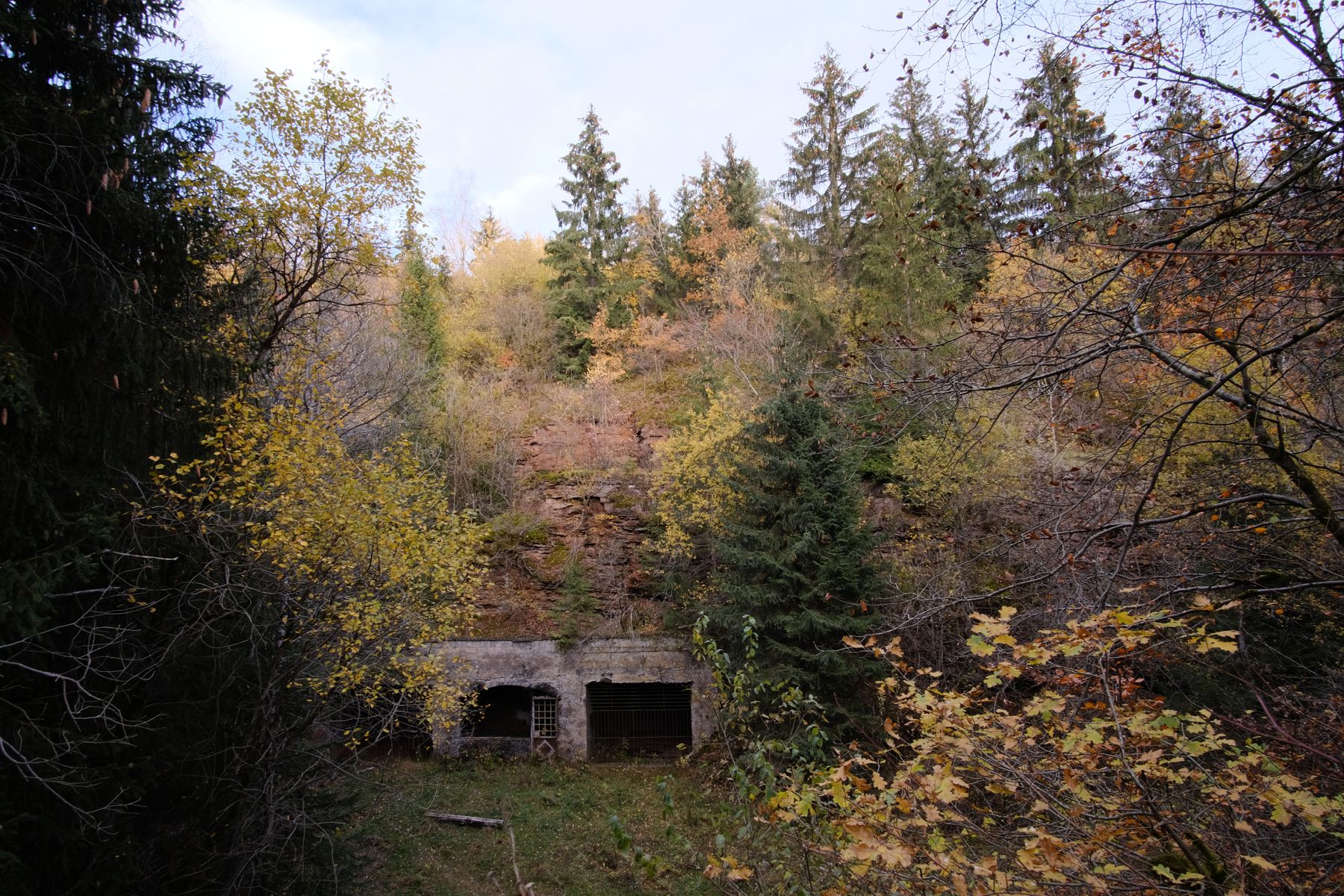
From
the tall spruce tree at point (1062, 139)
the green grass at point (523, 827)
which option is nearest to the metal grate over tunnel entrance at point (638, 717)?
the green grass at point (523, 827)

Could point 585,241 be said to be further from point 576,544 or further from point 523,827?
point 523,827

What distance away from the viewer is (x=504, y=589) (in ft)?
60.0

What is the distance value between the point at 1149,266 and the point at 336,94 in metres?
10.4

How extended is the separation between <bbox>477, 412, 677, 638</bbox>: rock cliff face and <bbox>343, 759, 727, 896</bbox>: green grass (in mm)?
3229

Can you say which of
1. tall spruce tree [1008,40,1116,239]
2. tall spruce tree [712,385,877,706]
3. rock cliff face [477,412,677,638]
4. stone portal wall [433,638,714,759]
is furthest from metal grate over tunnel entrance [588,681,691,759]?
tall spruce tree [1008,40,1116,239]

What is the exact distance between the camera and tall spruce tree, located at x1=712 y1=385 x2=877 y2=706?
43.6 feet

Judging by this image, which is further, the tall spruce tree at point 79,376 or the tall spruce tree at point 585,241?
the tall spruce tree at point 585,241

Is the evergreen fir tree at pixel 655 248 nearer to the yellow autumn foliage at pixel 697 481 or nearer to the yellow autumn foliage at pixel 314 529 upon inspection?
the yellow autumn foliage at pixel 697 481

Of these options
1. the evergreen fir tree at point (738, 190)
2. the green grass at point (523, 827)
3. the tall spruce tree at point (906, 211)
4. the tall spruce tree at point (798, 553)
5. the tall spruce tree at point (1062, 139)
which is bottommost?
the green grass at point (523, 827)

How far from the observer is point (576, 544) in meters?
19.1

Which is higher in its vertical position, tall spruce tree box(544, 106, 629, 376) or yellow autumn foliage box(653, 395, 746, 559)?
tall spruce tree box(544, 106, 629, 376)

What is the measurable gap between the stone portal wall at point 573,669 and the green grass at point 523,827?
677 millimetres

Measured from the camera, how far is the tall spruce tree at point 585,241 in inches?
1043

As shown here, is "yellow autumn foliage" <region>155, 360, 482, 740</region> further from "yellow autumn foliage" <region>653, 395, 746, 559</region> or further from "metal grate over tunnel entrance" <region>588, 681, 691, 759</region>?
"metal grate over tunnel entrance" <region>588, 681, 691, 759</region>
